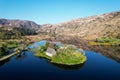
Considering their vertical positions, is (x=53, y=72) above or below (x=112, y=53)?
above

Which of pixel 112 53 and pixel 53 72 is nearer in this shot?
pixel 53 72

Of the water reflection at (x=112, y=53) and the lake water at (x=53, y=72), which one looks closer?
the lake water at (x=53, y=72)

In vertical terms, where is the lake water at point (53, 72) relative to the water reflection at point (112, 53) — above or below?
above

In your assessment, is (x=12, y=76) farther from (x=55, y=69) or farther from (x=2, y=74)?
(x=55, y=69)

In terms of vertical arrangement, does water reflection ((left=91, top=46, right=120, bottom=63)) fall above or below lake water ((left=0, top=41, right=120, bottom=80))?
below

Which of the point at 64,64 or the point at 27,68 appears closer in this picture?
the point at 27,68

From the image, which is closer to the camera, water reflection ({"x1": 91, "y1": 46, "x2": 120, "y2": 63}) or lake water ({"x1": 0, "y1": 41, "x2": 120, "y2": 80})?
lake water ({"x1": 0, "y1": 41, "x2": 120, "y2": 80})

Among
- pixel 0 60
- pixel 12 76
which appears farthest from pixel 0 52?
pixel 12 76

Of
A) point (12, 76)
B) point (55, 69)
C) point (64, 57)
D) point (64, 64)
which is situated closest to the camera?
point (12, 76)

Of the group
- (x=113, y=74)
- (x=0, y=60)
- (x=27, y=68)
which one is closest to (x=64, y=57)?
(x=27, y=68)

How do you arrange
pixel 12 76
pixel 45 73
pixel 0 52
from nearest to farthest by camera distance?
pixel 12 76 < pixel 45 73 < pixel 0 52
